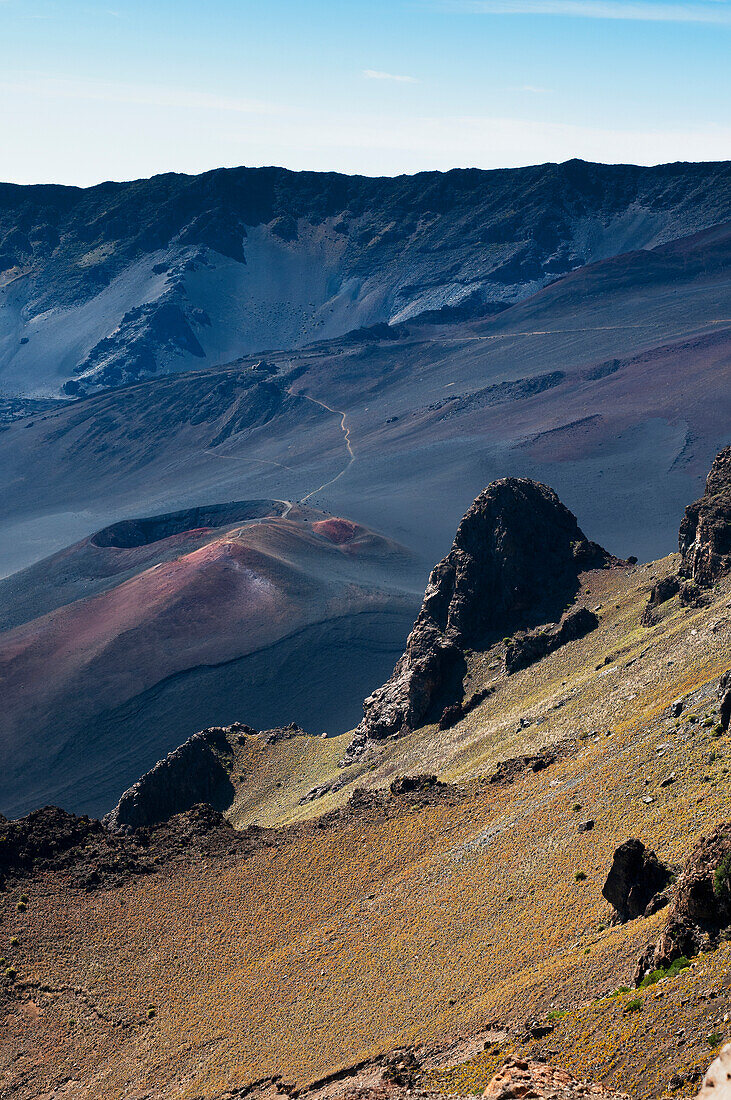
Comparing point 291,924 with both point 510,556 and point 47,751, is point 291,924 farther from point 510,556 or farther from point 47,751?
point 47,751

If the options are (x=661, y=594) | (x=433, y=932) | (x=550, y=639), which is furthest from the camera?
(x=550, y=639)

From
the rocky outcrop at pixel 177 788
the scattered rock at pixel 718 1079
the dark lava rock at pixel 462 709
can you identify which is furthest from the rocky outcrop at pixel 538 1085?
the rocky outcrop at pixel 177 788

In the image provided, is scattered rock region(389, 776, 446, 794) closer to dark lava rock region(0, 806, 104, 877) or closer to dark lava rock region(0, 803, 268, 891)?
dark lava rock region(0, 803, 268, 891)

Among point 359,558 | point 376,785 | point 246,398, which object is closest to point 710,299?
point 246,398

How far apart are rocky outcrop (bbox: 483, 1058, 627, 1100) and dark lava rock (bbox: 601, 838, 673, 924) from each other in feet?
19.0

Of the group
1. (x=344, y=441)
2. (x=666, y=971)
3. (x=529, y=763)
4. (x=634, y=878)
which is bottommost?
(x=529, y=763)

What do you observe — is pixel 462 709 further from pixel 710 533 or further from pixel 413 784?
pixel 710 533

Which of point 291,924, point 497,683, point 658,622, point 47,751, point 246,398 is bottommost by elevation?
point 47,751

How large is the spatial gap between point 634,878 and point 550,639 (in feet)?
80.7

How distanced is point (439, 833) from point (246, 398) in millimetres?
166777

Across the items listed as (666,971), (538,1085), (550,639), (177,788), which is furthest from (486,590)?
(538,1085)

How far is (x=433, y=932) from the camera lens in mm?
29312

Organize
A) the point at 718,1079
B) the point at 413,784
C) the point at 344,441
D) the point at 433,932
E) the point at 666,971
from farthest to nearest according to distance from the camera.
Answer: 1. the point at 344,441
2. the point at 413,784
3. the point at 433,932
4. the point at 666,971
5. the point at 718,1079

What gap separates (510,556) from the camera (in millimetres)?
53625
